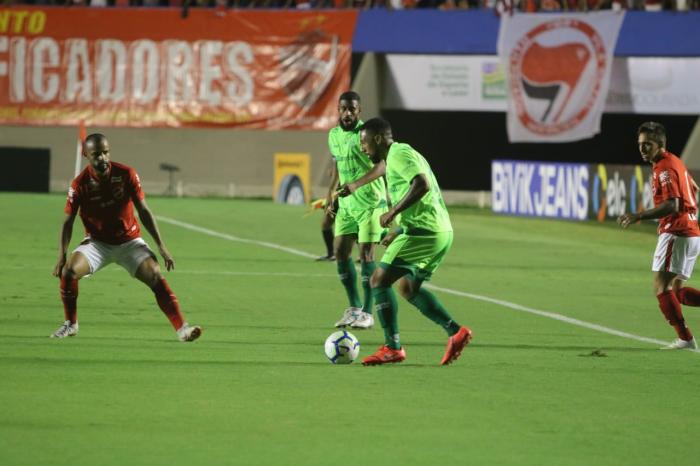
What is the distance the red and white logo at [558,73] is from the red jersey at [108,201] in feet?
79.6

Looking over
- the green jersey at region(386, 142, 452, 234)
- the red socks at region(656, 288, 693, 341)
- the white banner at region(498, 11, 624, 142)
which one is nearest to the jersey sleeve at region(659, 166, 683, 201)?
the red socks at region(656, 288, 693, 341)

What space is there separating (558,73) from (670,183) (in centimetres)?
2344

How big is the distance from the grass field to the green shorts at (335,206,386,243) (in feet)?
2.92

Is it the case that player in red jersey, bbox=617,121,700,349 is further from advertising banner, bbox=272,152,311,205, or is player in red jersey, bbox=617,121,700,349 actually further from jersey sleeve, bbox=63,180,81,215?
advertising banner, bbox=272,152,311,205

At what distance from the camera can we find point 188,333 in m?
12.5

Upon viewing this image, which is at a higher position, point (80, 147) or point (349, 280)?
point (349, 280)

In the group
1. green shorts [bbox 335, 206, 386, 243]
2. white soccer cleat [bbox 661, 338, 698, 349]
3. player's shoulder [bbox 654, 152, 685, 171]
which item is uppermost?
player's shoulder [bbox 654, 152, 685, 171]

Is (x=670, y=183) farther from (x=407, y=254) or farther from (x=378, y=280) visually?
(x=378, y=280)

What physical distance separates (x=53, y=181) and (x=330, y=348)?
Answer: 28.3 metres

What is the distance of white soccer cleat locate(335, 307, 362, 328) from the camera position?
47.0ft

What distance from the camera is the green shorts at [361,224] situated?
14.7 meters

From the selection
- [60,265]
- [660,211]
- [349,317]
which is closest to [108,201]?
[60,265]

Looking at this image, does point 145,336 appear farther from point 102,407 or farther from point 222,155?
point 222,155

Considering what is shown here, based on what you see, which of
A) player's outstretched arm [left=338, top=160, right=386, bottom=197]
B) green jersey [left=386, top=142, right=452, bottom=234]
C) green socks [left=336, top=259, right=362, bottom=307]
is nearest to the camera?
green jersey [left=386, top=142, right=452, bottom=234]
